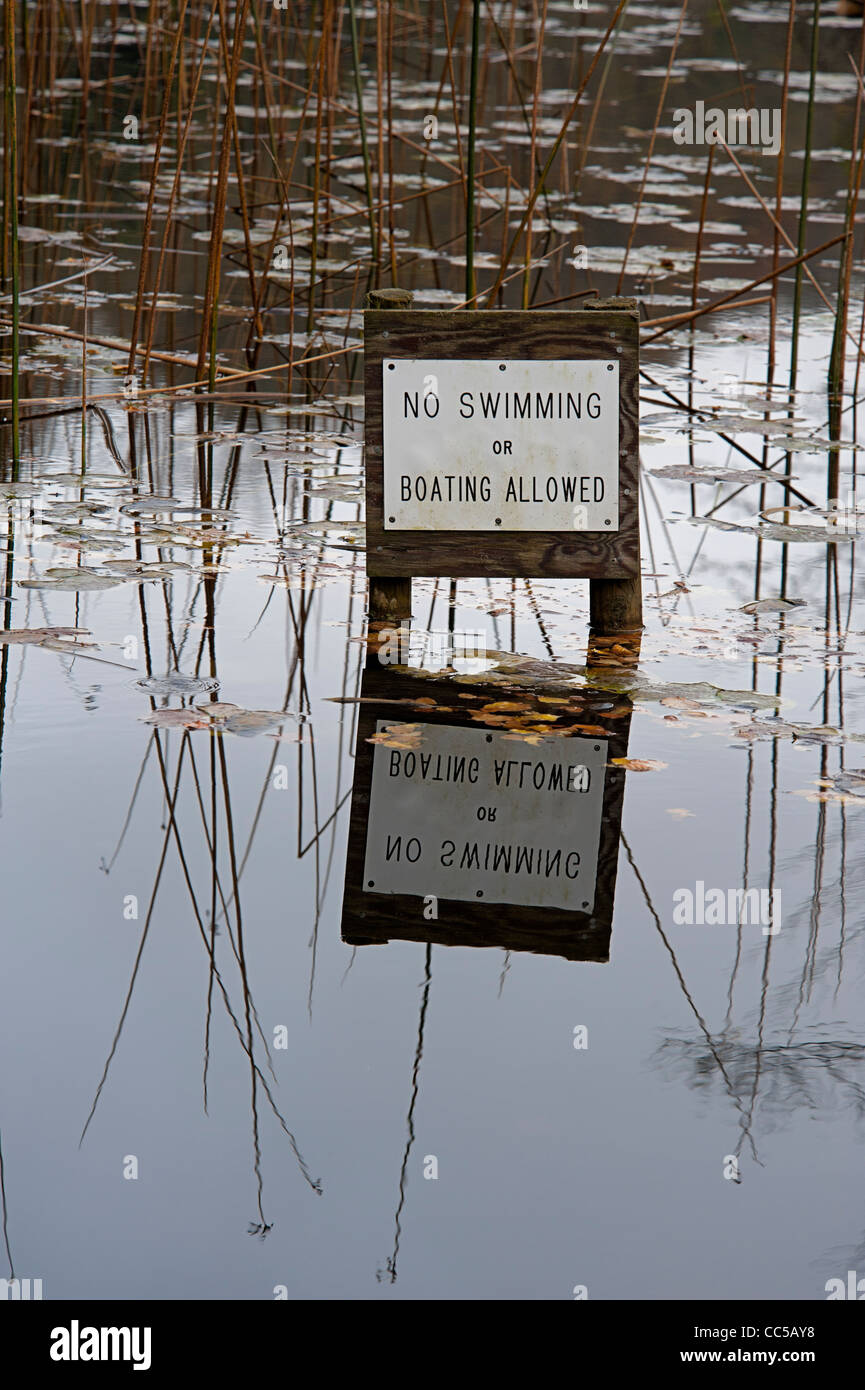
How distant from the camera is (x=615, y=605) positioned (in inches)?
135

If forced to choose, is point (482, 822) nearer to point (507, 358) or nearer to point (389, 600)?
point (389, 600)

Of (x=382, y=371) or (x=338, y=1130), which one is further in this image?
(x=382, y=371)

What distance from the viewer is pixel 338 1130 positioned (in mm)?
1801

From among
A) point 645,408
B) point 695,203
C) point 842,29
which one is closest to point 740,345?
point 645,408

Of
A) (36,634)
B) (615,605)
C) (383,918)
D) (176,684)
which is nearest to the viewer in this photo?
(383,918)

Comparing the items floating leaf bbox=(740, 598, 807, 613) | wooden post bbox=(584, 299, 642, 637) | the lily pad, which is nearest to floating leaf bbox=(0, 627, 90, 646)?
the lily pad

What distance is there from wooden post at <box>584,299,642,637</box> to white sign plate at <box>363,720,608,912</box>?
61 centimetres

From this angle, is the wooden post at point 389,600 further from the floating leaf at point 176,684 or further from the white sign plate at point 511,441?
the floating leaf at point 176,684

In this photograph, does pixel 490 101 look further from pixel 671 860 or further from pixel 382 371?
pixel 671 860

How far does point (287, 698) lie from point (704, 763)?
791 mm

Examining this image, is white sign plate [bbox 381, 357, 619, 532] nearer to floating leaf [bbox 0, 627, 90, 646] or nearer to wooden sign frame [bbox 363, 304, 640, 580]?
wooden sign frame [bbox 363, 304, 640, 580]

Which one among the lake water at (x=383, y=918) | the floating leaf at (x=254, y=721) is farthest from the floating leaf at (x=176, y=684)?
the floating leaf at (x=254, y=721)

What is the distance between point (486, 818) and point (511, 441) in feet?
3.40

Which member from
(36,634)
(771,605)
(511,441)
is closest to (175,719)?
(36,634)
